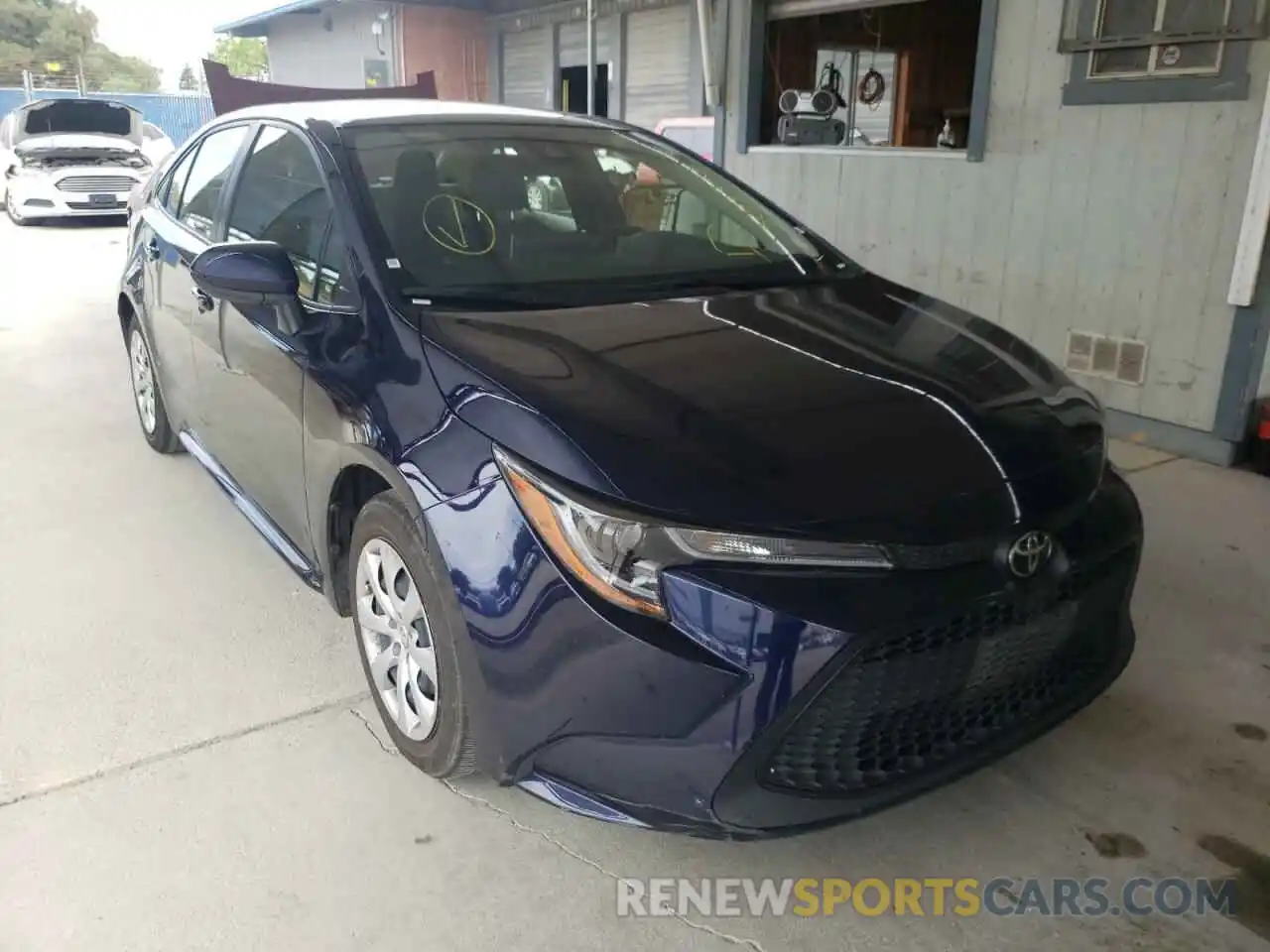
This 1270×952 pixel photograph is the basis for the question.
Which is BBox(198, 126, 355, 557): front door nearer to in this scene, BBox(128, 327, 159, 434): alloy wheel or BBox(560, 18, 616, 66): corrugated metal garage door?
BBox(128, 327, 159, 434): alloy wheel

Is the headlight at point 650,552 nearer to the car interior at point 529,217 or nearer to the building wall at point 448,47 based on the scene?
the car interior at point 529,217

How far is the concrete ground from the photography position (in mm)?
1900

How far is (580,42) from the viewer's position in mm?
12531

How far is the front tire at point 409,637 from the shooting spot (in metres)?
1.98

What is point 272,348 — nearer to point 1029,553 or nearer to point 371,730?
point 371,730

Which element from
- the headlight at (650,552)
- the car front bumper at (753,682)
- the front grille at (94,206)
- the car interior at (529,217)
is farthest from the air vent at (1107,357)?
the front grille at (94,206)

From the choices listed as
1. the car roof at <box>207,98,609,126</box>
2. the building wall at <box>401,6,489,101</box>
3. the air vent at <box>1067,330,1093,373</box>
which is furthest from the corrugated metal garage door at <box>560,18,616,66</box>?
the car roof at <box>207,98,609,126</box>

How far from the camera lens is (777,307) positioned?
98.5 inches

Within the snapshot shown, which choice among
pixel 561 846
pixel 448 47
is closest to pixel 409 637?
pixel 561 846

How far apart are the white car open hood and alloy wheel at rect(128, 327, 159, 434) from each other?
9740mm

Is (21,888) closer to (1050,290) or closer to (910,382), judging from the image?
(910,382)

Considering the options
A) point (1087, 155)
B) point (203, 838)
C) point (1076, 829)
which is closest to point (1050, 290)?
point (1087, 155)

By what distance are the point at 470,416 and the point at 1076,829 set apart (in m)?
1.51

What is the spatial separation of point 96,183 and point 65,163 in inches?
18.3
